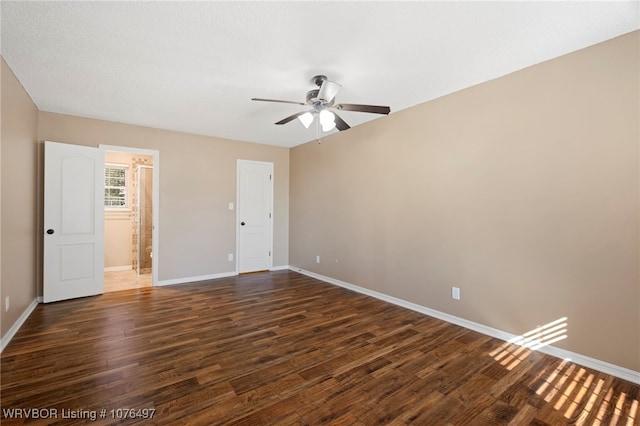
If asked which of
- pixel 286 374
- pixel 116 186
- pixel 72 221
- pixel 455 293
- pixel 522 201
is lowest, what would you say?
pixel 286 374

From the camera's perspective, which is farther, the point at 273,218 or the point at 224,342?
the point at 273,218

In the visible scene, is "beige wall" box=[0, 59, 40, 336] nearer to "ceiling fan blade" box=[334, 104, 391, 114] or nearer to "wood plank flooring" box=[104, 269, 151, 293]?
"wood plank flooring" box=[104, 269, 151, 293]

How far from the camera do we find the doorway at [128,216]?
18.6ft

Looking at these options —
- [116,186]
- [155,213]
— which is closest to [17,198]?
[155,213]

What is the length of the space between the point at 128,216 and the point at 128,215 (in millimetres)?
21

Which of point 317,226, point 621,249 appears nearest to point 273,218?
point 317,226

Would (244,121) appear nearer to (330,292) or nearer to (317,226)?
(317,226)

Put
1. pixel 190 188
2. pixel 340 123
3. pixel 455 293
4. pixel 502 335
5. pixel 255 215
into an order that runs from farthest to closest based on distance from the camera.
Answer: pixel 255 215, pixel 190 188, pixel 455 293, pixel 340 123, pixel 502 335

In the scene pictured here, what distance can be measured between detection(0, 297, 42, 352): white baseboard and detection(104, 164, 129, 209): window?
8.59 feet

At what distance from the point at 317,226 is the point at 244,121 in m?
2.21

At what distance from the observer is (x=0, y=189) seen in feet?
8.16

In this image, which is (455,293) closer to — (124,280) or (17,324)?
(17,324)

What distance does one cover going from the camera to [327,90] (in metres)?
2.65

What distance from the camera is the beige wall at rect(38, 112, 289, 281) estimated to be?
4441 mm
